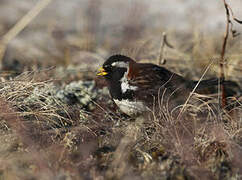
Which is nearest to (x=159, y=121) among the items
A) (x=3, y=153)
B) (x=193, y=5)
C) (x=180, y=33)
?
(x=3, y=153)

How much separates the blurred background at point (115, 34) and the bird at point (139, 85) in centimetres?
107

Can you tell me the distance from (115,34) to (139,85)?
485 cm

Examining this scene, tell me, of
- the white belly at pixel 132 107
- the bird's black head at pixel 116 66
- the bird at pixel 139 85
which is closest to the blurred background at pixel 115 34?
the bird at pixel 139 85

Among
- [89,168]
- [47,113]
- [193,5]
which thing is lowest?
[89,168]

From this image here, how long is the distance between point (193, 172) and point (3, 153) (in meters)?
1.55

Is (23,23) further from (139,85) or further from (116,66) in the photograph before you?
(139,85)

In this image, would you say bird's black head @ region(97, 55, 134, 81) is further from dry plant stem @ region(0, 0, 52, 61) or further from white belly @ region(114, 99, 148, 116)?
dry plant stem @ region(0, 0, 52, 61)

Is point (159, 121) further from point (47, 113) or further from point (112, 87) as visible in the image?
point (47, 113)

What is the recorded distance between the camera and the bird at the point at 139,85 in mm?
3699

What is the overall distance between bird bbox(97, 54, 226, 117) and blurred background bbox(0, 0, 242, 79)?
42.2 inches

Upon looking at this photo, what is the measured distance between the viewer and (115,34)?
8391 millimetres

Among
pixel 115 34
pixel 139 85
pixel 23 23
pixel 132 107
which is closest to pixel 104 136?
pixel 132 107

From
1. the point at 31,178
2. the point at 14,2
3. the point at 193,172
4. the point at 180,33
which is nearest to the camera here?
the point at 31,178

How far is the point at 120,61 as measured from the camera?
3.89m
